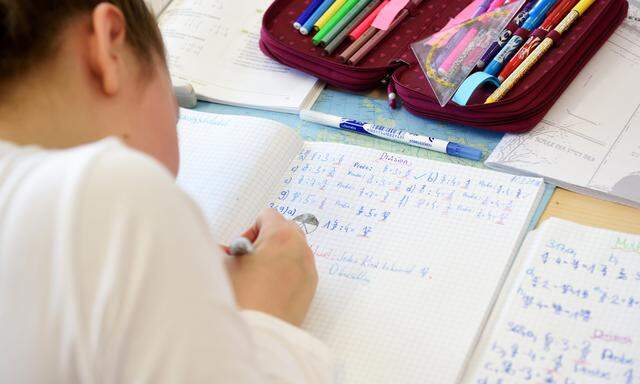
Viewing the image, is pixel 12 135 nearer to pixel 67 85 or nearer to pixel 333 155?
pixel 67 85

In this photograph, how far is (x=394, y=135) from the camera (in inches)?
36.9

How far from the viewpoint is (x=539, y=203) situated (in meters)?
0.82

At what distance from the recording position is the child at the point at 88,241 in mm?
447

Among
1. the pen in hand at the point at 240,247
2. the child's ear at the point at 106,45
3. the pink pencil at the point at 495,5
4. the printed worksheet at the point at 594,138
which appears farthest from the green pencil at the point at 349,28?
the child's ear at the point at 106,45

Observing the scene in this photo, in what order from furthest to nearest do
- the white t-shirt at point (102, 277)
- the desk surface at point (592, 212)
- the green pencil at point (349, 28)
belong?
the green pencil at point (349, 28), the desk surface at point (592, 212), the white t-shirt at point (102, 277)

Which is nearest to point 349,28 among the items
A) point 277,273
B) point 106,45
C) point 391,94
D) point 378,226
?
point 391,94

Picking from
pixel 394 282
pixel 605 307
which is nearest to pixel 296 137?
pixel 394 282

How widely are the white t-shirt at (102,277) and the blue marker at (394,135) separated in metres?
0.48

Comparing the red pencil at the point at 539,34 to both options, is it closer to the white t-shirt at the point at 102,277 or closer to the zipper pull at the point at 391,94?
the zipper pull at the point at 391,94

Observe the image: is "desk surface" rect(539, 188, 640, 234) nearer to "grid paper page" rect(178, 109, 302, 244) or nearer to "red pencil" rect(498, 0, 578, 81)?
"red pencil" rect(498, 0, 578, 81)

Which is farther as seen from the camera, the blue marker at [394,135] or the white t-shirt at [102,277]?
the blue marker at [394,135]

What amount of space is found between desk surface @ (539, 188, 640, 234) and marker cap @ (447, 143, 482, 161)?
0.33ft

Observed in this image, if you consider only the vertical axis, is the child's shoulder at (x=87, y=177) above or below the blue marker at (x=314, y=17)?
above

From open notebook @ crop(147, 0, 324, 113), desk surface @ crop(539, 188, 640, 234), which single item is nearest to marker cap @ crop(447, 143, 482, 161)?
desk surface @ crop(539, 188, 640, 234)
